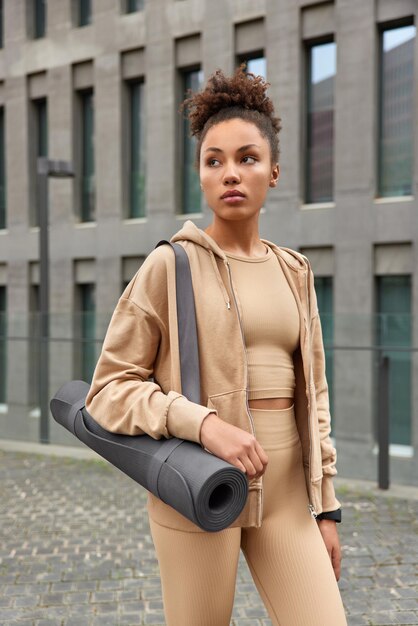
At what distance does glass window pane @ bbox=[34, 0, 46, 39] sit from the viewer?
15.2 metres

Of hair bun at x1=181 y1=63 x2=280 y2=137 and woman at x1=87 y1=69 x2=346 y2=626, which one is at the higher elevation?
hair bun at x1=181 y1=63 x2=280 y2=137

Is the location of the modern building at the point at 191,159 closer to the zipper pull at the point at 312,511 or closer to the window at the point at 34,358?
the window at the point at 34,358

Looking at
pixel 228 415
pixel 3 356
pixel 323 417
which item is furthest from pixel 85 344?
pixel 228 415

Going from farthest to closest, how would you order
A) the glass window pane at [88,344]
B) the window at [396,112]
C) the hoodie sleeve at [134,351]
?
the window at [396,112] < the glass window pane at [88,344] < the hoodie sleeve at [134,351]

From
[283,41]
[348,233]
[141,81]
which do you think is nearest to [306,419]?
[348,233]

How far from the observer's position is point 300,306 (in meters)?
2.17

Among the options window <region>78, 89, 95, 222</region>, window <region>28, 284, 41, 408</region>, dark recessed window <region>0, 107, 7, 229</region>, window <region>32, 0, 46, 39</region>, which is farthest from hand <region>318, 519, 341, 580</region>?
window <region>32, 0, 46, 39</region>

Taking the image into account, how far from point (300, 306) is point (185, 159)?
37.8 feet

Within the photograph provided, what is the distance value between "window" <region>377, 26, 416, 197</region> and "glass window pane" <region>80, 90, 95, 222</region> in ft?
21.0

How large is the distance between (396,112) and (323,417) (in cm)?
975

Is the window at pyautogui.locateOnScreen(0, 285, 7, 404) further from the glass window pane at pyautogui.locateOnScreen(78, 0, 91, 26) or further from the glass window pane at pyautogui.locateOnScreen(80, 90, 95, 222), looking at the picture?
the glass window pane at pyautogui.locateOnScreen(78, 0, 91, 26)

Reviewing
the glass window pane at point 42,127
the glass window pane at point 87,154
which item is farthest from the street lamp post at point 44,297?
the glass window pane at point 42,127

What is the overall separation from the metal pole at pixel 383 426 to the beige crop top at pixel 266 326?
5.45m

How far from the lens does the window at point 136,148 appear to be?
13820mm
